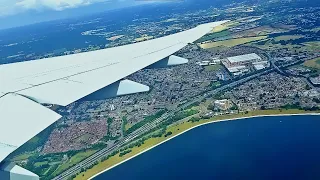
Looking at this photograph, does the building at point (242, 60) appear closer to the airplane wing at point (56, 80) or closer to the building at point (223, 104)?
the building at point (223, 104)

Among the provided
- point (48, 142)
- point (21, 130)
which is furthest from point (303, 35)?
point (21, 130)

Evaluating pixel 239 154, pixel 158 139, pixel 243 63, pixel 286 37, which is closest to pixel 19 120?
pixel 239 154

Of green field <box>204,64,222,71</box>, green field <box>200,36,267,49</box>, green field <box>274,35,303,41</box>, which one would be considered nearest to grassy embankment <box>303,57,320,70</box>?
green field <box>204,64,222,71</box>

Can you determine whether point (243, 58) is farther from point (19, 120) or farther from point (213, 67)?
point (19, 120)

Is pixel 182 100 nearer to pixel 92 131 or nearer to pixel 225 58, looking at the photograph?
pixel 92 131

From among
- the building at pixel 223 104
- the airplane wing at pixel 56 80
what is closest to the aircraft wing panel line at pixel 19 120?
the airplane wing at pixel 56 80

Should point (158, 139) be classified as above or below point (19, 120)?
below
